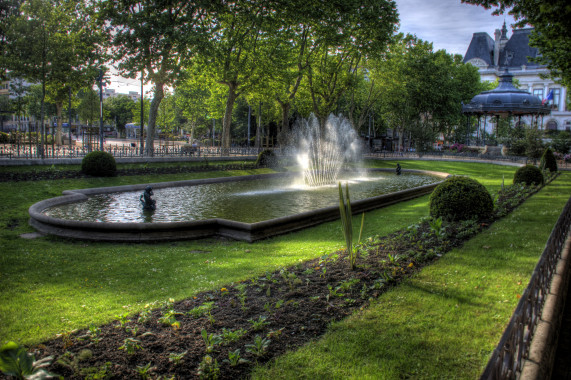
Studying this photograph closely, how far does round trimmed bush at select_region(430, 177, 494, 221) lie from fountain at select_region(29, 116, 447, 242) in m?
3.09

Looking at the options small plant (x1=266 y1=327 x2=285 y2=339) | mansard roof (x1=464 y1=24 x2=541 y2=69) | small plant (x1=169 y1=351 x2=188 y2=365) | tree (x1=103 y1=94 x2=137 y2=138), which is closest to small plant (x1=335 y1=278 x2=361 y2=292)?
small plant (x1=266 y1=327 x2=285 y2=339)

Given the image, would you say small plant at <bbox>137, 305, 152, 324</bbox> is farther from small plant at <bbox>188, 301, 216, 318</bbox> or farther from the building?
the building

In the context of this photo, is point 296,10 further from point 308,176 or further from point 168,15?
point 308,176

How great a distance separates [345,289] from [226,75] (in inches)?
1066

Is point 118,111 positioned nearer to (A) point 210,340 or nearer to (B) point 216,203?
(B) point 216,203

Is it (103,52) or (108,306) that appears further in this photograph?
(103,52)

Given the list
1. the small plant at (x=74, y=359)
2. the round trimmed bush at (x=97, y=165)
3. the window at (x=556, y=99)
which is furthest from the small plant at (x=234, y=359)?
the window at (x=556, y=99)

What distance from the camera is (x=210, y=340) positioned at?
4285 millimetres

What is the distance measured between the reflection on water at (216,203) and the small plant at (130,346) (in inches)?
291

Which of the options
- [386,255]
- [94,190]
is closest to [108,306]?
[386,255]

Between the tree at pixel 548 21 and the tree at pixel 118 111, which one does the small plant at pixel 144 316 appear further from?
the tree at pixel 118 111

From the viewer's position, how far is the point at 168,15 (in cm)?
2545

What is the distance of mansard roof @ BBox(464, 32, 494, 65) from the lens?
87.9 metres

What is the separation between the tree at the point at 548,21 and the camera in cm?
925
